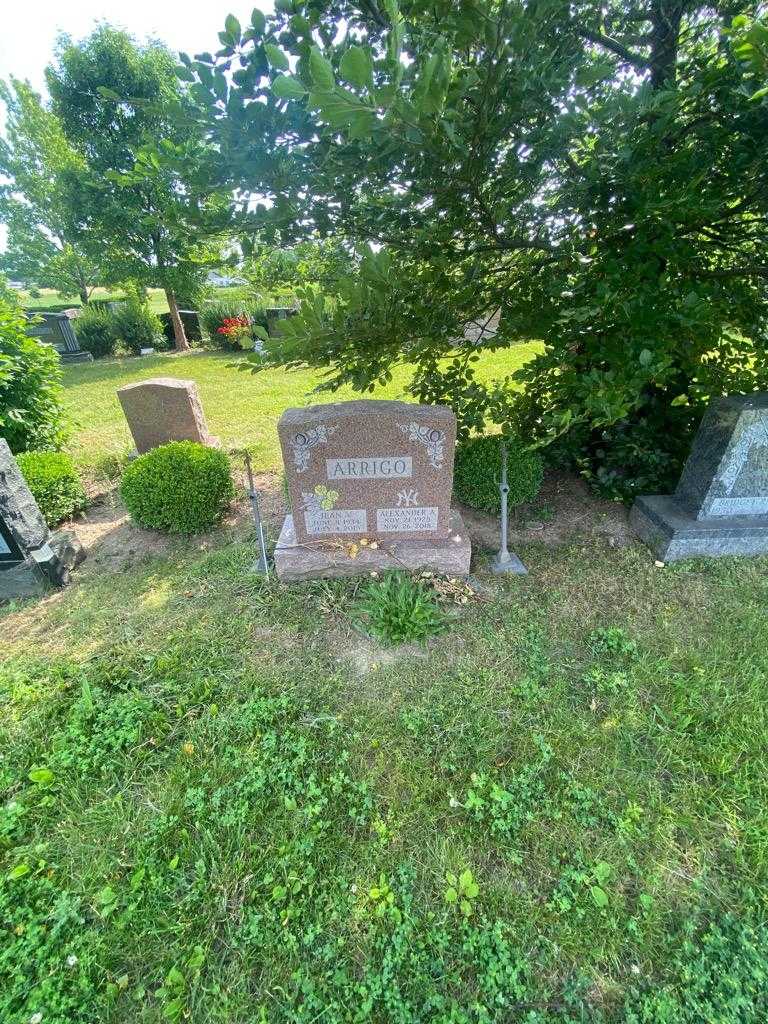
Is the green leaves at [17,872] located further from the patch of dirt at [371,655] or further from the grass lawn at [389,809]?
the patch of dirt at [371,655]

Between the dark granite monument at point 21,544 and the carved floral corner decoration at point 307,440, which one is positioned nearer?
the carved floral corner decoration at point 307,440

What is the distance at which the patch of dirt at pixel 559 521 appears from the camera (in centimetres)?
387

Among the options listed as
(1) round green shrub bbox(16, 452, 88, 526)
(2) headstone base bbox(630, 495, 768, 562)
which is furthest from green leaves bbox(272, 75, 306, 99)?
(1) round green shrub bbox(16, 452, 88, 526)

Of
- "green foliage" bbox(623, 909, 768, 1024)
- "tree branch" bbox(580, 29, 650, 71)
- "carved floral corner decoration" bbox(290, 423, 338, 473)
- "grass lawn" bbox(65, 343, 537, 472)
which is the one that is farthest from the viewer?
"grass lawn" bbox(65, 343, 537, 472)

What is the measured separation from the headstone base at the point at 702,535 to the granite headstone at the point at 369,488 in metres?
1.51

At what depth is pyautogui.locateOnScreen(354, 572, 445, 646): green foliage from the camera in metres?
2.96

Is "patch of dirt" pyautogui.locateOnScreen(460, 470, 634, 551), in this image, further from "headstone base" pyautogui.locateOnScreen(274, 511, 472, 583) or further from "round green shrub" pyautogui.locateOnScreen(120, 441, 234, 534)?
"round green shrub" pyautogui.locateOnScreen(120, 441, 234, 534)

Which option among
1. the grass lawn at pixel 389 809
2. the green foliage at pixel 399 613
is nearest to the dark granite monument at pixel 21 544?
the grass lawn at pixel 389 809

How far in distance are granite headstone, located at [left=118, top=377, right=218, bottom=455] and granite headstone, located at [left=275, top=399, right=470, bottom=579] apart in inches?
108

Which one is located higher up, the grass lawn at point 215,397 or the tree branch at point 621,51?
the tree branch at point 621,51

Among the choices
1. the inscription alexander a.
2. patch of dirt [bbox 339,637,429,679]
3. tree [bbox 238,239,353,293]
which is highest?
tree [bbox 238,239,353,293]

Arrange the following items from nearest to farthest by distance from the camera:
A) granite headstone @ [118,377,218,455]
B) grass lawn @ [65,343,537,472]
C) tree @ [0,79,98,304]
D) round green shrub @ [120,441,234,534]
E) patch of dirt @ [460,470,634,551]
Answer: patch of dirt @ [460,470,634,551]
round green shrub @ [120,441,234,534]
granite headstone @ [118,377,218,455]
grass lawn @ [65,343,537,472]
tree @ [0,79,98,304]

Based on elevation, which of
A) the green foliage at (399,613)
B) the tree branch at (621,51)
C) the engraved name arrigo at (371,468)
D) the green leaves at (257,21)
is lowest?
the green foliage at (399,613)

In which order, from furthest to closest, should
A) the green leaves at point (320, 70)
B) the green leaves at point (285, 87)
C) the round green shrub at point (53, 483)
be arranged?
the round green shrub at point (53, 483) < the green leaves at point (285, 87) < the green leaves at point (320, 70)
